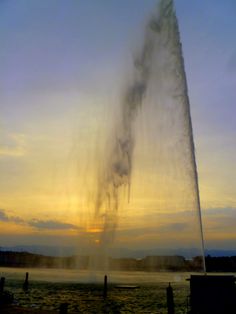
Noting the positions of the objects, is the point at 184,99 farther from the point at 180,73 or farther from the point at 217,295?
the point at 217,295

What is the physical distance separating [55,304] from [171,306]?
18085 millimetres

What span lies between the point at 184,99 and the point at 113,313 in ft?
72.9

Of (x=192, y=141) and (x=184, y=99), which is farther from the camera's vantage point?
(x=184, y=99)

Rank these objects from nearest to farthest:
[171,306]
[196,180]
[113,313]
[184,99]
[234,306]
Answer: [234,306], [171,306], [196,180], [184,99], [113,313]

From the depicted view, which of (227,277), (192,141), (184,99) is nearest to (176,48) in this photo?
(184,99)

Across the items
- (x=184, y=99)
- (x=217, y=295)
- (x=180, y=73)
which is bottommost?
(x=217, y=295)

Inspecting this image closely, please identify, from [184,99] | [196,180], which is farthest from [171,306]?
[184,99]

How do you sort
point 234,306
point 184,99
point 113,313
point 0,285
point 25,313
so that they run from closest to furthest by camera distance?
point 234,306 → point 25,313 → point 184,99 → point 113,313 → point 0,285

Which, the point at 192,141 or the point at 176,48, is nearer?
the point at 192,141

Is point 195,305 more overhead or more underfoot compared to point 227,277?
more underfoot

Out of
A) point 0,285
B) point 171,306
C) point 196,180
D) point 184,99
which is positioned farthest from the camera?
point 0,285

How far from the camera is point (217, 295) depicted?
22281 millimetres

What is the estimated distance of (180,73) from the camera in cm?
3478

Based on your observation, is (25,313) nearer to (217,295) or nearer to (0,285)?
(217,295)
